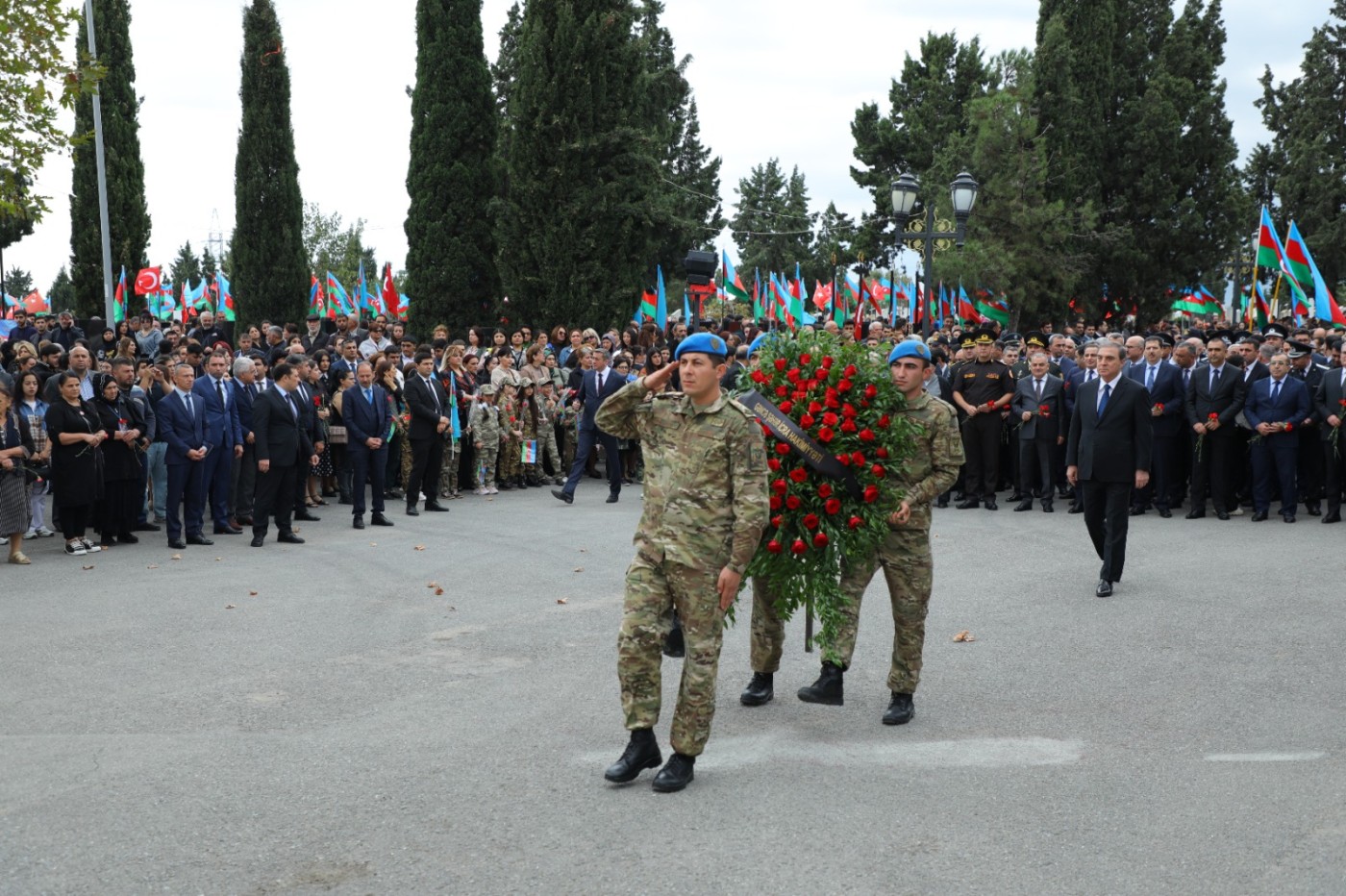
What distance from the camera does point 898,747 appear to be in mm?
6344

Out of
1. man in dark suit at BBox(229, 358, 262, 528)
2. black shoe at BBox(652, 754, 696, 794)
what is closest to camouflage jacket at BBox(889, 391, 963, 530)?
black shoe at BBox(652, 754, 696, 794)

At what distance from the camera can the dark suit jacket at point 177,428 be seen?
13.3 meters

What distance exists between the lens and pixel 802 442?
6.84 m

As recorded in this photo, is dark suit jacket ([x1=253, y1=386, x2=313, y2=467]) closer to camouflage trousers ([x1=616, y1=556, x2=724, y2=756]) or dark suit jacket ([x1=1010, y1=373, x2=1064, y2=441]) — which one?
camouflage trousers ([x1=616, y1=556, x2=724, y2=756])

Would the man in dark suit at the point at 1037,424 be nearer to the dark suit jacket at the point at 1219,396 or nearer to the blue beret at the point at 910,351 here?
the dark suit jacket at the point at 1219,396

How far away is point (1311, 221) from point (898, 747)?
49.4 metres

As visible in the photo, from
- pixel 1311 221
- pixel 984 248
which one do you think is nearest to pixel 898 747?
pixel 984 248

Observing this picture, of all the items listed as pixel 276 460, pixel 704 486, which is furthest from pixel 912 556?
pixel 276 460

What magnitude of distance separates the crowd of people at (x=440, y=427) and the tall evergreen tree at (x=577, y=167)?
37.7 ft

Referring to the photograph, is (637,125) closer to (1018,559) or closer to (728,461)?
(1018,559)

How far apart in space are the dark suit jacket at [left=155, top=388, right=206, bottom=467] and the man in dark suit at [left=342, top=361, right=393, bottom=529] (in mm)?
1707

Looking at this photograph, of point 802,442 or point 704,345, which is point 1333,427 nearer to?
point 802,442

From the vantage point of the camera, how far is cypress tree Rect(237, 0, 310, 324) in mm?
36094

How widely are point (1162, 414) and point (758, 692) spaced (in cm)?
1063
